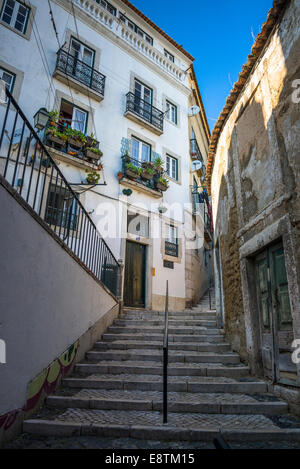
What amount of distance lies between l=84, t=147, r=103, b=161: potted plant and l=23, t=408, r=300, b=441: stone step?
8501mm

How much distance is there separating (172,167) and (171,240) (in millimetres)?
3669

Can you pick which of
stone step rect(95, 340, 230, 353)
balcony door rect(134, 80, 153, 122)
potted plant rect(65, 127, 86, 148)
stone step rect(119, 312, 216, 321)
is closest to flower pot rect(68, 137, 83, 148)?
potted plant rect(65, 127, 86, 148)

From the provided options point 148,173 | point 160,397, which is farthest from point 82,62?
point 160,397

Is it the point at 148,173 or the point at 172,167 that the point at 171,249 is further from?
the point at 172,167

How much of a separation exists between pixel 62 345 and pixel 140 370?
52.5 inches

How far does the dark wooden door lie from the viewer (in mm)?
10977

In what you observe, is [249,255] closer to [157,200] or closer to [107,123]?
[157,200]

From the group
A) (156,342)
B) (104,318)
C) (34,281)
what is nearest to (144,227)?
(104,318)

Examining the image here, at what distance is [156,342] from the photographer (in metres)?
5.87

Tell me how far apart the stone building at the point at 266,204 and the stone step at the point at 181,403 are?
1.62ft

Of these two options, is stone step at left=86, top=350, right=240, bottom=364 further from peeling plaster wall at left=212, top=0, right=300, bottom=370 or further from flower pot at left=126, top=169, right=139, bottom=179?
flower pot at left=126, top=169, right=139, bottom=179

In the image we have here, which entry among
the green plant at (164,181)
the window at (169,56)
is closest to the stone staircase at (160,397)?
the green plant at (164,181)

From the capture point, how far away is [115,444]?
2867 millimetres

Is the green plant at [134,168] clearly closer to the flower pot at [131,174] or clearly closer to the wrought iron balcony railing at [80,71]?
the flower pot at [131,174]
